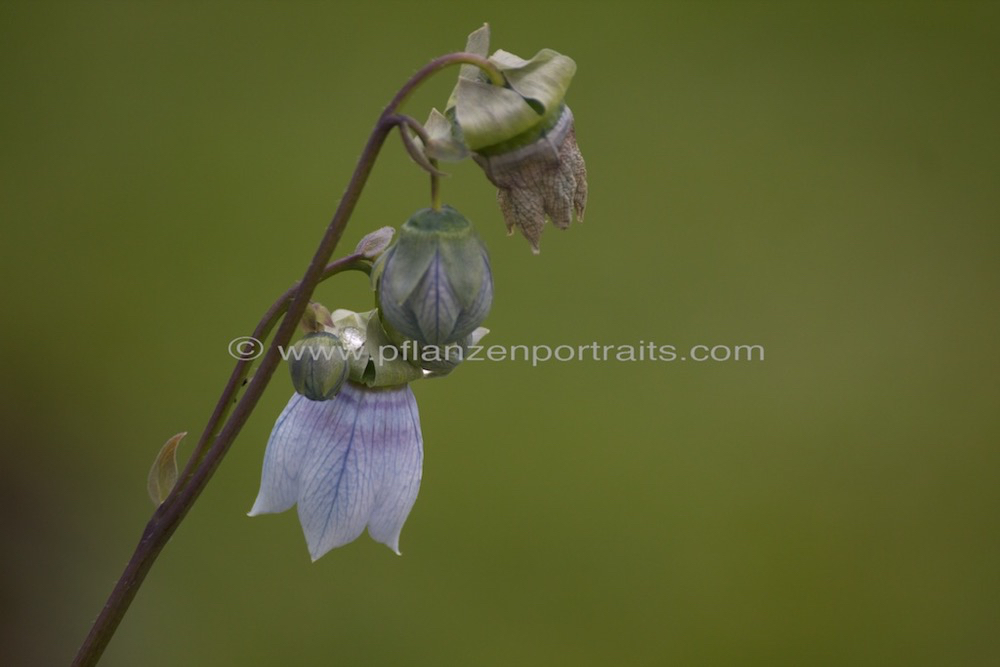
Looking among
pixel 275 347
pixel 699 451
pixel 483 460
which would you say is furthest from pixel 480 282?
pixel 699 451

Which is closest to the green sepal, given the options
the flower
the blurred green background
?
the flower

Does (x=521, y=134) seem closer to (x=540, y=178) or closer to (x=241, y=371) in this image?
(x=540, y=178)

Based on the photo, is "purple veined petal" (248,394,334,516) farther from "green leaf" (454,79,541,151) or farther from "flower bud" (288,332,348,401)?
"green leaf" (454,79,541,151)

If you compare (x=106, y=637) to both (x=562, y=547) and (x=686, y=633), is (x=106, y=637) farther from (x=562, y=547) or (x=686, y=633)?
(x=686, y=633)

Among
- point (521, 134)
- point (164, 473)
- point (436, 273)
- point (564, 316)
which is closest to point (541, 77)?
point (521, 134)

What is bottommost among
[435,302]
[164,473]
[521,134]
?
[164,473]

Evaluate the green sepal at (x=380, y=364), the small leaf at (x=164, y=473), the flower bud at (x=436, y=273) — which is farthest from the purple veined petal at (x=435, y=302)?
the small leaf at (x=164, y=473)
